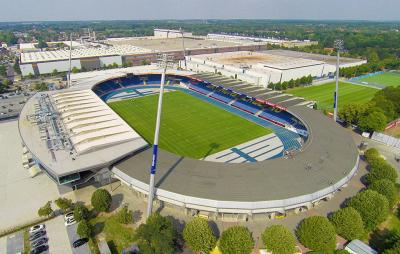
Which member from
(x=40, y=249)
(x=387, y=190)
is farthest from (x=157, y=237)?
(x=387, y=190)

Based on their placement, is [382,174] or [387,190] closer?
[387,190]

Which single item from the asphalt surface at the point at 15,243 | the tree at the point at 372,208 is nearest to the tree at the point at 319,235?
the tree at the point at 372,208

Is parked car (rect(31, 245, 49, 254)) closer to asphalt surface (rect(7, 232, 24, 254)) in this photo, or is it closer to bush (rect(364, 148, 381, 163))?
asphalt surface (rect(7, 232, 24, 254))

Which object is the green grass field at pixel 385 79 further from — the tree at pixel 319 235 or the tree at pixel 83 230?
the tree at pixel 83 230

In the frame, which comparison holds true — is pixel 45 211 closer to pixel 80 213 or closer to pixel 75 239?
pixel 80 213

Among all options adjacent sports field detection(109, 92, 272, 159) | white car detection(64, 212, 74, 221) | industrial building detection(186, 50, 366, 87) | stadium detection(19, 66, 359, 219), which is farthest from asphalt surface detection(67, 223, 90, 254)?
industrial building detection(186, 50, 366, 87)

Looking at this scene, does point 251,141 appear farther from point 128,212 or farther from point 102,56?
point 102,56
